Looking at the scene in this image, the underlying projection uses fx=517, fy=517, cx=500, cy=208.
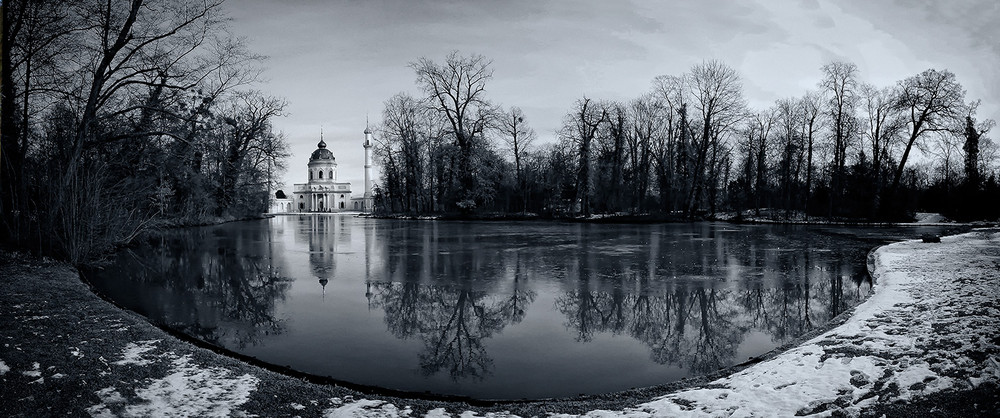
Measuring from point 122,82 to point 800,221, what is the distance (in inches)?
1568

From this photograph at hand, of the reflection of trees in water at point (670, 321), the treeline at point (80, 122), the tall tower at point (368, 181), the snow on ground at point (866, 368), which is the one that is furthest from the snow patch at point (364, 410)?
the tall tower at point (368, 181)

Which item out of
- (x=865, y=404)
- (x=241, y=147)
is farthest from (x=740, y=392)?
(x=241, y=147)

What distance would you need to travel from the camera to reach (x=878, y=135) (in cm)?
3931

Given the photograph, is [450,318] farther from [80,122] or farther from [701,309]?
[80,122]

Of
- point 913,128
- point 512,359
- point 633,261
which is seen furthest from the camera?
point 913,128

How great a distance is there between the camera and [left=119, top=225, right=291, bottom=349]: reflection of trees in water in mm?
6664

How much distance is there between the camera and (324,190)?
10538 centimetres

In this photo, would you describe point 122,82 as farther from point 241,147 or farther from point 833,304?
point 241,147

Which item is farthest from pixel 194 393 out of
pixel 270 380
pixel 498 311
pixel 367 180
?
pixel 367 180

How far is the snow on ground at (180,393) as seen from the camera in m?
3.79

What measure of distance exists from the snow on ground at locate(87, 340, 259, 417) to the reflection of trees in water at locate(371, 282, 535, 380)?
1.73 meters

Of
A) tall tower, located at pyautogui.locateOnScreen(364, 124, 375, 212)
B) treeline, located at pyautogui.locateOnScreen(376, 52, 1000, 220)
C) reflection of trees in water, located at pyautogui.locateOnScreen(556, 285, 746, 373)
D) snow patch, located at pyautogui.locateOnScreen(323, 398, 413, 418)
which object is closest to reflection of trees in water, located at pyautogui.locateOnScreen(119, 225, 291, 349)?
snow patch, located at pyautogui.locateOnScreen(323, 398, 413, 418)

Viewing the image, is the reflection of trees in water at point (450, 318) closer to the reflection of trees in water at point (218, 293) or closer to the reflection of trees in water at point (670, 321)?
the reflection of trees in water at point (670, 321)

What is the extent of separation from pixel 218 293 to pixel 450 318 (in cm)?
477
